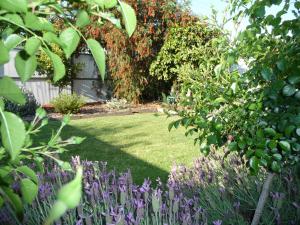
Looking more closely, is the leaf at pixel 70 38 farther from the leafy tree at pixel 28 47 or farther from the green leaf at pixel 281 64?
the green leaf at pixel 281 64

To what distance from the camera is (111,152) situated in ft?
26.5

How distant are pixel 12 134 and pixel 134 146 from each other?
27.2 ft

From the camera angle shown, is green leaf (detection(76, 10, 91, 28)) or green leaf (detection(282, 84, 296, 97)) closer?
green leaf (detection(76, 10, 91, 28))

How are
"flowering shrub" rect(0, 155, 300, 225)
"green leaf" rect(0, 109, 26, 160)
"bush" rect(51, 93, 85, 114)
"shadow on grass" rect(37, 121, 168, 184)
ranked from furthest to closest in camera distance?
"bush" rect(51, 93, 85, 114), "shadow on grass" rect(37, 121, 168, 184), "flowering shrub" rect(0, 155, 300, 225), "green leaf" rect(0, 109, 26, 160)

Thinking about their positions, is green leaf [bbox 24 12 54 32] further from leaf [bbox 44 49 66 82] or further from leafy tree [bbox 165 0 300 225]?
leafy tree [bbox 165 0 300 225]

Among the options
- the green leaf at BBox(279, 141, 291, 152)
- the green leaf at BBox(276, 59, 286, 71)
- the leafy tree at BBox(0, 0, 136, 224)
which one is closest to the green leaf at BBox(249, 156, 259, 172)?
the green leaf at BBox(279, 141, 291, 152)

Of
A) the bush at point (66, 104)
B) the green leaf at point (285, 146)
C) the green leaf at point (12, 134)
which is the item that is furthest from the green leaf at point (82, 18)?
the bush at point (66, 104)

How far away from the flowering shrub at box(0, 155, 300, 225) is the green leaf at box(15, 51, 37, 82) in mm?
1469

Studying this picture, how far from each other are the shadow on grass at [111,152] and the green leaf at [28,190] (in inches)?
189

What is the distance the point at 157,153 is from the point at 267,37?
585 centimetres

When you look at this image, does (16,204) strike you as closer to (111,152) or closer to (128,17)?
(128,17)

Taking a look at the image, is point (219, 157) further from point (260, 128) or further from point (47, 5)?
point (47, 5)

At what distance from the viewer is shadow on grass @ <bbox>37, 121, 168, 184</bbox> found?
6.48m

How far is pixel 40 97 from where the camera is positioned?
57.9ft
